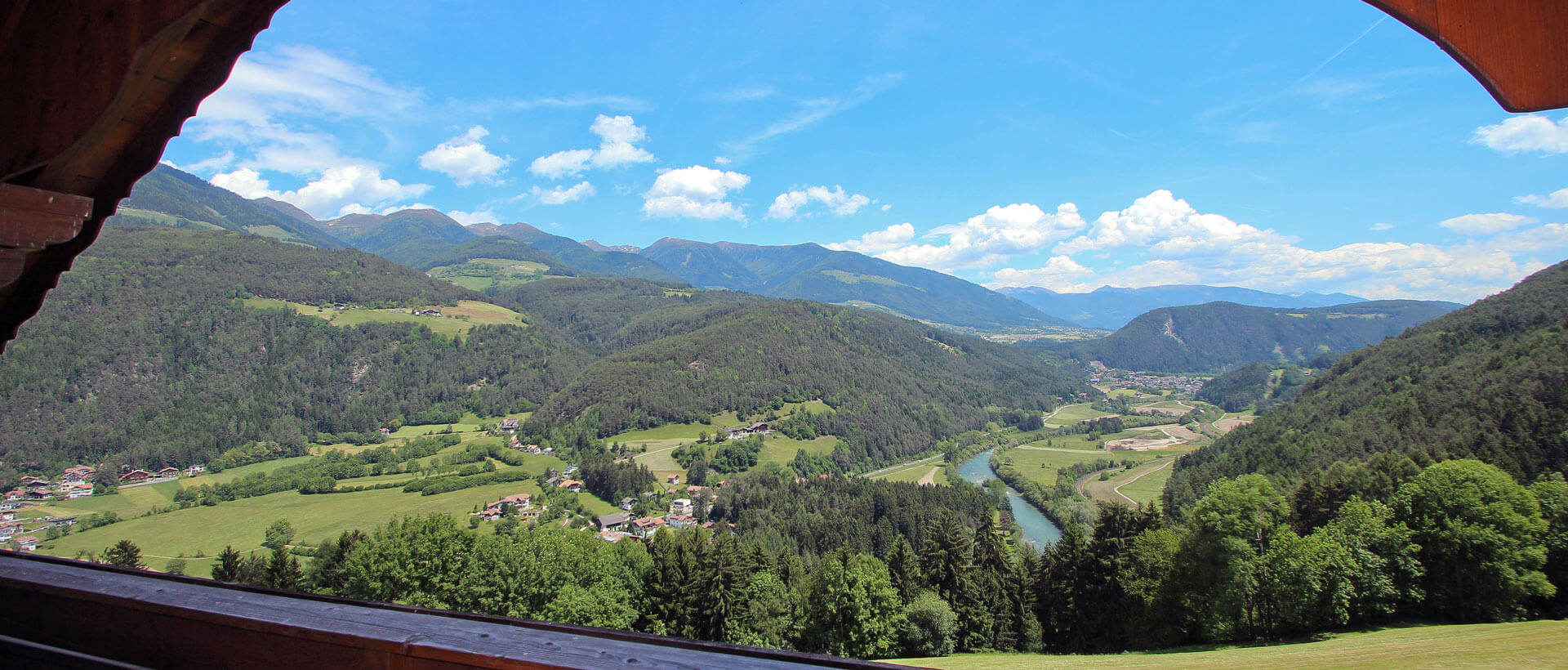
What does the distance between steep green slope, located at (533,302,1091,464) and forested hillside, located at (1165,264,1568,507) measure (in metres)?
50.2

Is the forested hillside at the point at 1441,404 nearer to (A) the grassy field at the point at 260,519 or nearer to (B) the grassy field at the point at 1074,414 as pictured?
(B) the grassy field at the point at 1074,414

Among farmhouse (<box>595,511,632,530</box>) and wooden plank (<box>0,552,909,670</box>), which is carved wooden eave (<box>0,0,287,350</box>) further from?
farmhouse (<box>595,511,632,530</box>)

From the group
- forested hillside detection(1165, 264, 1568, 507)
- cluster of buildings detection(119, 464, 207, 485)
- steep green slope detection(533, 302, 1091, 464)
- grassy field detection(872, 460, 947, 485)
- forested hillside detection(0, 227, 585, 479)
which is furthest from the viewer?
steep green slope detection(533, 302, 1091, 464)

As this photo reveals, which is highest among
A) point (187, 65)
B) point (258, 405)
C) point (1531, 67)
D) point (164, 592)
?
point (187, 65)

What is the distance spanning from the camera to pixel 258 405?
306 ft

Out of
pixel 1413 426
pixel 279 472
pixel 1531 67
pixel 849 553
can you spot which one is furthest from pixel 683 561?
pixel 279 472

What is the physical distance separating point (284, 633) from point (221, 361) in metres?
140

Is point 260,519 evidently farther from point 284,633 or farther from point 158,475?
point 284,633

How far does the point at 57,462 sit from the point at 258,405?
22.1m

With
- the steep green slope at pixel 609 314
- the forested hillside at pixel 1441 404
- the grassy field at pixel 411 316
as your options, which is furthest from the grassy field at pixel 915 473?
the grassy field at pixel 411 316

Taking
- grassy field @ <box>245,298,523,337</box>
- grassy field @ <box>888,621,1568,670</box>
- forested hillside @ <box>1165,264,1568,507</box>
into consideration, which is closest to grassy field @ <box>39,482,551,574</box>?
grassy field @ <box>888,621,1568,670</box>

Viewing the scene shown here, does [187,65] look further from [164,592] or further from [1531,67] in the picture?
[1531,67]

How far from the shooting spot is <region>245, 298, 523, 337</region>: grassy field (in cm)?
11669

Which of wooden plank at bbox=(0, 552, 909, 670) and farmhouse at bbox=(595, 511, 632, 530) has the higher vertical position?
wooden plank at bbox=(0, 552, 909, 670)
